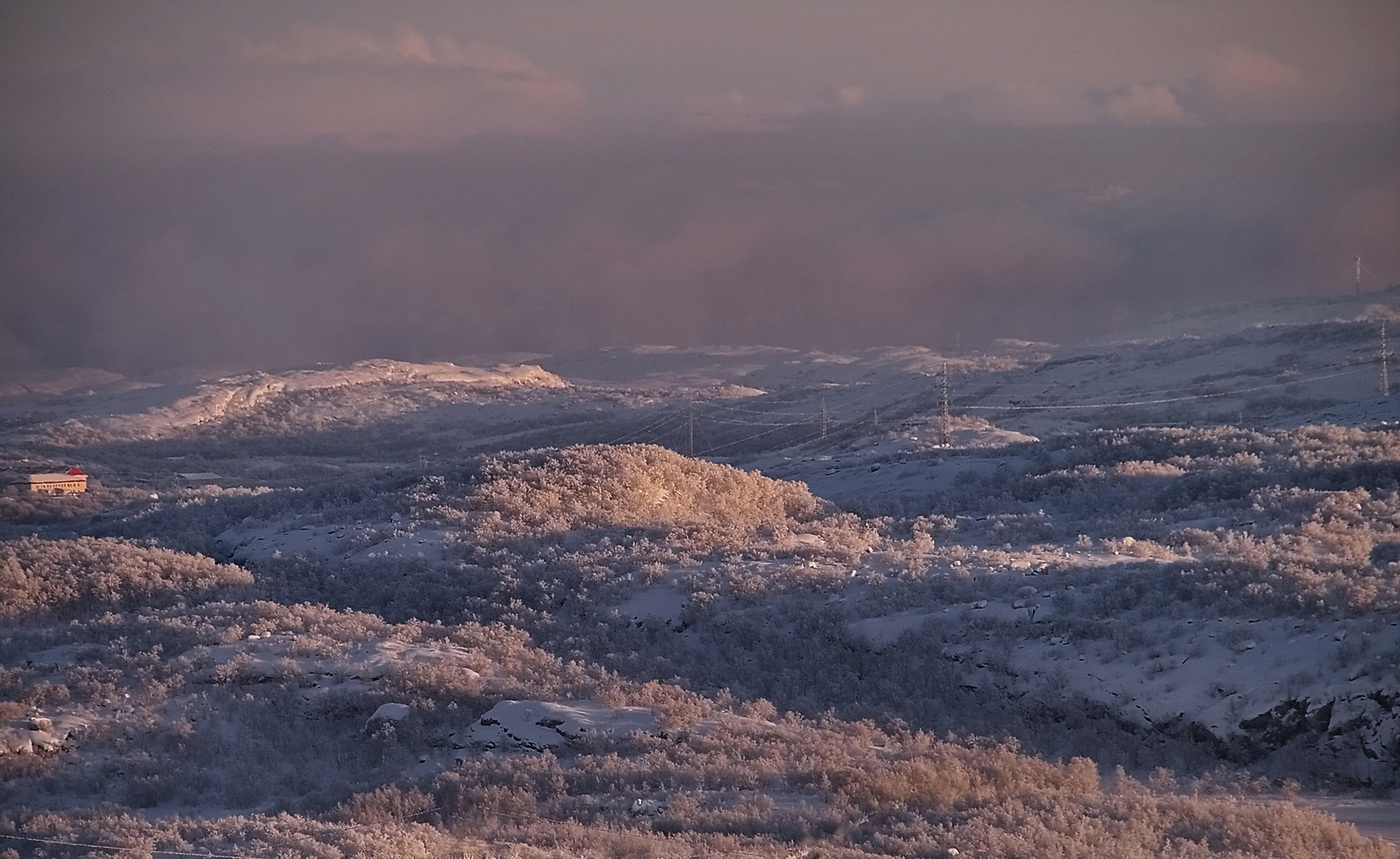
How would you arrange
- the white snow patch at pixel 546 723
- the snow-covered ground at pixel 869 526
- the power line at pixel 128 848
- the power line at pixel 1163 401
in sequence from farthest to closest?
the power line at pixel 1163 401
the snow-covered ground at pixel 869 526
the white snow patch at pixel 546 723
the power line at pixel 128 848

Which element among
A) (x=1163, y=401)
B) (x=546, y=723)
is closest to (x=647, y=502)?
(x=546, y=723)

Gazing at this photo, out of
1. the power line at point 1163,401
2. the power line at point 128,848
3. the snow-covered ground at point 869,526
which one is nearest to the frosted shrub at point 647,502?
the snow-covered ground at point 869,526

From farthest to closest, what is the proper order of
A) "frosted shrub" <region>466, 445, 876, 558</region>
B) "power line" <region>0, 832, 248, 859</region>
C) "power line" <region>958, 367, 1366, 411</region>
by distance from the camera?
"power line" <region>958, 367, 1366, 411</region> < "frosted shrub" <region>466, 445, 876, 558</region> < "power line" <region>0, 832, 248, 859</region>

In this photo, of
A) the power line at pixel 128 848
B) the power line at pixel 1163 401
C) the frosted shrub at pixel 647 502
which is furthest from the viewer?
the power line at pixel 1163 401

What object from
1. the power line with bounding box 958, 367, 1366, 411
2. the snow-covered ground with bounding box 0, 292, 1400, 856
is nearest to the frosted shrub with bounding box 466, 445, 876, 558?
the snow-covered ground with bounding box 0, 292, 1400, 856

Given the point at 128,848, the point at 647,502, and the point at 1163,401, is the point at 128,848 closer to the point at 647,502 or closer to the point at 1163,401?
the point at 647,502

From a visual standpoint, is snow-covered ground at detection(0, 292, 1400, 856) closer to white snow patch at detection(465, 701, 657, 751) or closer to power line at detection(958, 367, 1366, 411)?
white snow patch at detection(465, 701, 657, 751)

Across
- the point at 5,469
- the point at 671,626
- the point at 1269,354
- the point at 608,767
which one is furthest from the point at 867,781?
the point at 1269,354

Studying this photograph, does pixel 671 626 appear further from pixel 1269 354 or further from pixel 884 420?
pixel 1269 354

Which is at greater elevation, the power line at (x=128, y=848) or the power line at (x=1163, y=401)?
the power line at (x=128, y=848)

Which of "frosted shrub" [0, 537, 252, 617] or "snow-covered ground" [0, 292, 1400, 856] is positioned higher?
"frosted shrub" [0, 537, 252, 617]

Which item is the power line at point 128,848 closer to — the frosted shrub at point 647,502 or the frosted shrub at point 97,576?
the frosted shrub at point 97,576

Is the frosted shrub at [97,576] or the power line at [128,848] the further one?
the frosted shrub at [97,576]
